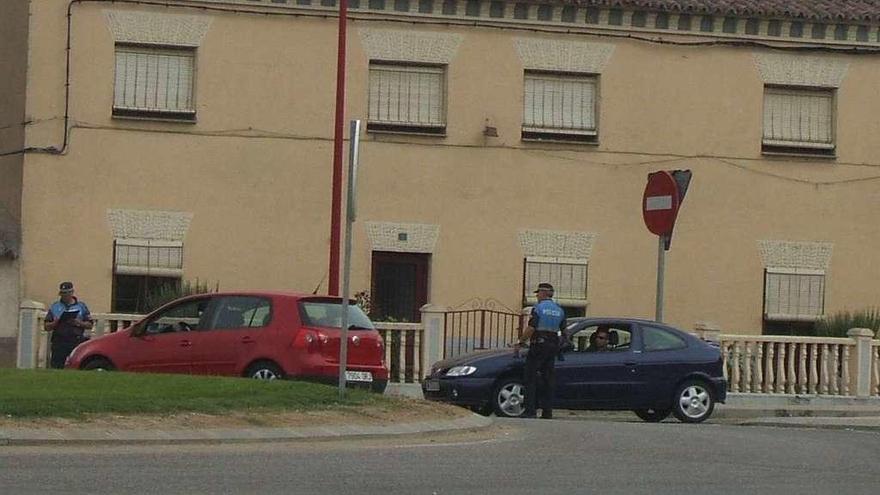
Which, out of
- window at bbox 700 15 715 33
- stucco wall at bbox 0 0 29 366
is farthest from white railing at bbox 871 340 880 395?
stucco wall at bbox 0 0 29 366

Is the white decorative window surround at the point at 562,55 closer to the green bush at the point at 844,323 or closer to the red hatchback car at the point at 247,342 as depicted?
the green bush at the point at 844,323

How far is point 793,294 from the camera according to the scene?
32.5 metres

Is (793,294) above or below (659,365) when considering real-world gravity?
above

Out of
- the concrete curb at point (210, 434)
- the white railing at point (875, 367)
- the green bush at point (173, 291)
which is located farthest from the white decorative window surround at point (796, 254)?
the concrete curb at point (210, 434)

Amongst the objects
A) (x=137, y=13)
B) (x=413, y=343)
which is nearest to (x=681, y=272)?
(x=413, y=343)

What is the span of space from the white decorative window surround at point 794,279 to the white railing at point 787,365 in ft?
12.0

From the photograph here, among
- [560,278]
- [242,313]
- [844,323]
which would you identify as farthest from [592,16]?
[242,313]

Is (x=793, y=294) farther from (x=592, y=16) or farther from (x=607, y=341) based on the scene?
(x=607, y=341)

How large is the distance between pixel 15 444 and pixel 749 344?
14.6 metres

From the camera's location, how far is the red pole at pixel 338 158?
94.2 ft

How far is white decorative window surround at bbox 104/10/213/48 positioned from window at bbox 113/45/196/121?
16 centimetres

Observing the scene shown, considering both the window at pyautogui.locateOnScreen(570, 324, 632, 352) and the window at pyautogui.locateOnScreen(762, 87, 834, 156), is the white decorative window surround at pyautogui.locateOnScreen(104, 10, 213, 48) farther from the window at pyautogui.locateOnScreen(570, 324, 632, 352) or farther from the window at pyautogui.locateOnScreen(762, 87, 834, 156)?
the window at pyautogui.locateOnScreen(762, 87, 834, 156)

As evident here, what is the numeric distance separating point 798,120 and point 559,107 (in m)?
3.98

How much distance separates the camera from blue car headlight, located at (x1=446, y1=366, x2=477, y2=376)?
23.5m
